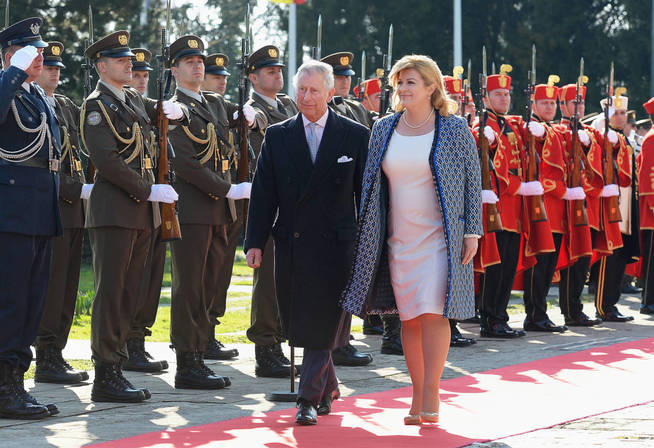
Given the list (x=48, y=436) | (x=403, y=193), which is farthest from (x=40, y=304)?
(x=403, y=193)

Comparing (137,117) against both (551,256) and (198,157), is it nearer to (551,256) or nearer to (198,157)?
(198,157)

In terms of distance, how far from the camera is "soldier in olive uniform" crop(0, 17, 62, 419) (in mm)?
7062

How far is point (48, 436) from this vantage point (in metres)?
Result: 6.53

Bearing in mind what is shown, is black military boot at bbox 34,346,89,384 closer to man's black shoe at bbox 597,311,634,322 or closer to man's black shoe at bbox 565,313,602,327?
man's black shoe at bbox 565,313,602,327

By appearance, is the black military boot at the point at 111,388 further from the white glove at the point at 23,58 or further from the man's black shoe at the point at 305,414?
the white glove at the point at 23,58

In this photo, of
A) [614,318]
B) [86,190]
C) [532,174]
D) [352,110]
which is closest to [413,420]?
[86,190]

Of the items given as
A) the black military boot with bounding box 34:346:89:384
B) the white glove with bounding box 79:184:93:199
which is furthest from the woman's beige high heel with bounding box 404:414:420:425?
the white glove with bounding box 79:184:93:199

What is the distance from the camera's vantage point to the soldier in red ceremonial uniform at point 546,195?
11.7 meters

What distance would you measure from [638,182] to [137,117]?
6.89 m

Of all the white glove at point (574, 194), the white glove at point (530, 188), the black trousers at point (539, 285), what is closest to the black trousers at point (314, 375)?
the white glove at point (530, 188)

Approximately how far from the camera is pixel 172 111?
8.05m

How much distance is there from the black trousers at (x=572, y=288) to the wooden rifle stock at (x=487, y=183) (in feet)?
5.09

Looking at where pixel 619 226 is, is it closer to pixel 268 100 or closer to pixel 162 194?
pixel 268 100

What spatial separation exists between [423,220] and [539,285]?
511cm
